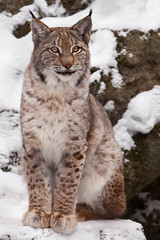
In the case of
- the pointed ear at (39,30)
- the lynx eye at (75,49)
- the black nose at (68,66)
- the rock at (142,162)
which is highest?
the pointed ear at (39,30)

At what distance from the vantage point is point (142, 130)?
5.81 meters

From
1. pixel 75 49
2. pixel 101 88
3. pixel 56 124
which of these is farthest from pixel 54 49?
pixel 101 88

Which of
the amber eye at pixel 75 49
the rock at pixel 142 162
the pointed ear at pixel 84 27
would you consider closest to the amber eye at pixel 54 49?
the amber eye at pixel 75 49

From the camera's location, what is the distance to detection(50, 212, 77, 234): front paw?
3.63 meters

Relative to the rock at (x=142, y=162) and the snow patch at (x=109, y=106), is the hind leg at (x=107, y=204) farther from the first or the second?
the snow patch at (x=109, y=106)

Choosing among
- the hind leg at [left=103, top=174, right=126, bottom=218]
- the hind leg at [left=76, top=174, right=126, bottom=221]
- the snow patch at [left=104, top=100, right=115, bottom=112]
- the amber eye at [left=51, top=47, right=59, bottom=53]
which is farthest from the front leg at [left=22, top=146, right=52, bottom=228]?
the snow patch at [left=104, top=100, right=115, bottom=112]

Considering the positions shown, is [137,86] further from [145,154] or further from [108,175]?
[108,175]

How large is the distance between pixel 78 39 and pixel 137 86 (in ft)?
7.86

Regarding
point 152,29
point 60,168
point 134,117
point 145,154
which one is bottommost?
point 145,154

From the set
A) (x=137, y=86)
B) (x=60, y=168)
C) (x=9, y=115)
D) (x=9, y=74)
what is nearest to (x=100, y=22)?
(x=137, y=86)

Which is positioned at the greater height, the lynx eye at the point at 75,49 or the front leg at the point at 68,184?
the lynx eye at the point at 75,49

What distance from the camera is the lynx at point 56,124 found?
12.1 ft

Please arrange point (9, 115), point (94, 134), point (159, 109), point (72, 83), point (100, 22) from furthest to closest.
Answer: point (100, 22)
point (159, 109)
point (9, 115)
point (94, 134)
point (72, 83)

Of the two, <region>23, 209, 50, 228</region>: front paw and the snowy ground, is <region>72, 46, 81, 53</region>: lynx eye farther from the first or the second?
the snowy ground
